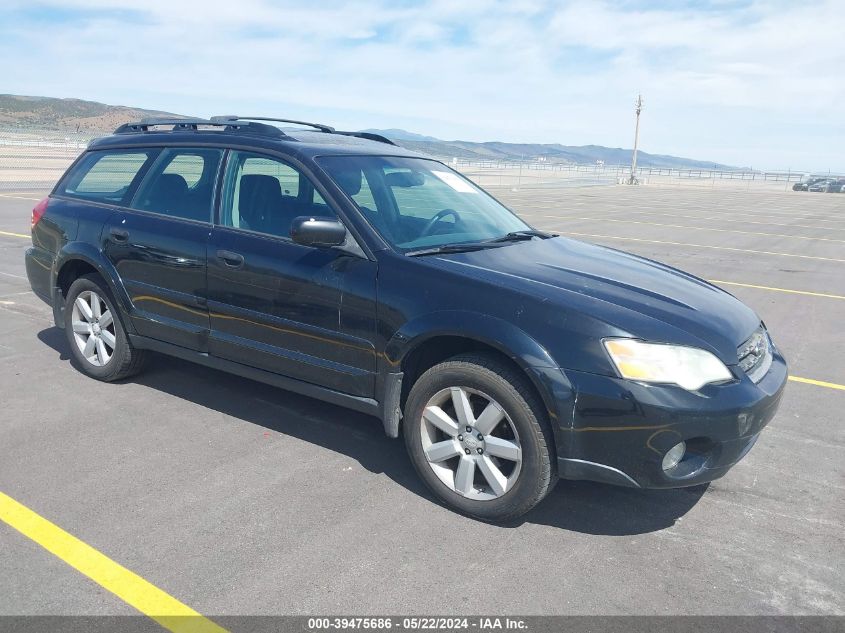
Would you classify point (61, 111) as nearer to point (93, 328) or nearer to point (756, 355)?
point (93, 328)

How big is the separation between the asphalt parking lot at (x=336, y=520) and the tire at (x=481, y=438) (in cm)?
Result: 15

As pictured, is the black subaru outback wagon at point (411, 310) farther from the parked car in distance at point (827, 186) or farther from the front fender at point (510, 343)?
the parked car in distance at point (827, 186)

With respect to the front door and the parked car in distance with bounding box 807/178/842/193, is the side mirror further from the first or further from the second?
the parked car in distance with bounding box 807/178/842/193

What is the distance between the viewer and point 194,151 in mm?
4707

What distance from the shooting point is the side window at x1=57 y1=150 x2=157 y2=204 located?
5062 millimetres

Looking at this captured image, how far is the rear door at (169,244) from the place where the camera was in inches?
176

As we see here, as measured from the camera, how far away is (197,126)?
4.93 metres

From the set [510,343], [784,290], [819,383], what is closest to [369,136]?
[510,343]

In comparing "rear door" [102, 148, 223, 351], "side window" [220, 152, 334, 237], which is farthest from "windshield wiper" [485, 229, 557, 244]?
"rear door" [102, 148, 223, 351]

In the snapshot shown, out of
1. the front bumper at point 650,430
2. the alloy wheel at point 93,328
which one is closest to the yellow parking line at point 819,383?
the front bumper at point 650,430

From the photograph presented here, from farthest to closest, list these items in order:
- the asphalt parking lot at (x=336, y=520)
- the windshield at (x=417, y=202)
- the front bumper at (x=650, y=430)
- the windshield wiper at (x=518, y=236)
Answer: the windshield wiper at (x=518, y=236) → the windshield at (x=417, y=202) → the front bumper at (x=650, y=430) → the asphalt parking lot at (x=336, y=520)

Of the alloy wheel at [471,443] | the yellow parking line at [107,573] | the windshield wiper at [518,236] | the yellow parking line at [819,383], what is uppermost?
the windshield wiper at [518,236]

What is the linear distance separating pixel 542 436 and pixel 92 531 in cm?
203

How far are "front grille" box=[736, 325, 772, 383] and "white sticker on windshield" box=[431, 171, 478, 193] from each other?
2024mm
